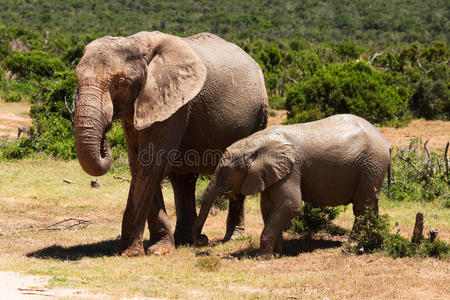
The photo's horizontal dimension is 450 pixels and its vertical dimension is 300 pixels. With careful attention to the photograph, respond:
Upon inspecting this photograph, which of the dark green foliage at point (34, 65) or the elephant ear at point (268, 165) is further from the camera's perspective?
the dark green foliage at point (34, 65)

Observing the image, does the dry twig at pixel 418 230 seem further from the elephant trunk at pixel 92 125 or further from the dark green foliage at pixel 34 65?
the dark green foliage at pixel 34 65

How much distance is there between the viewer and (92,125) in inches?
279

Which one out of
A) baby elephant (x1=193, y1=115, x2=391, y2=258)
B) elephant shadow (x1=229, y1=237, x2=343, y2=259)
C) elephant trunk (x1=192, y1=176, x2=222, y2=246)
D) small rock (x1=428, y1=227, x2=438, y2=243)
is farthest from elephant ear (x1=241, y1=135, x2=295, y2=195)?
small rock (x1=428, y1=227, x2=438, y2=243)

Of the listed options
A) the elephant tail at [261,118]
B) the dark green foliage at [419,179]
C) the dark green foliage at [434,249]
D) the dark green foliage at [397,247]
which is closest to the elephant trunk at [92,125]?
the elephant tail at [261,118]

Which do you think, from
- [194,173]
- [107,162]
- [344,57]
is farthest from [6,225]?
[344,57]

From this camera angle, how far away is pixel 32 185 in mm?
13852

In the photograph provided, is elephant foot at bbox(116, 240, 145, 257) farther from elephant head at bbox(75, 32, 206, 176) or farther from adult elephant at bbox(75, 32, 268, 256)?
elephant head at bbox(75, 32, 206, 176)

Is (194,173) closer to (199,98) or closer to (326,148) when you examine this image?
(199,98)

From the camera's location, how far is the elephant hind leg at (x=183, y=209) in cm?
957

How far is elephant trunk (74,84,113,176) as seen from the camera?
7.07m

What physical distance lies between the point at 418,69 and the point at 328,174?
23.3 meters

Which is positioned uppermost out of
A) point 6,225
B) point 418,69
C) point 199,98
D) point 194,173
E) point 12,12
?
point 12,12

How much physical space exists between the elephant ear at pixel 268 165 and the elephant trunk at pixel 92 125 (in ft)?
5.83

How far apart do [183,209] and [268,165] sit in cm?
204
